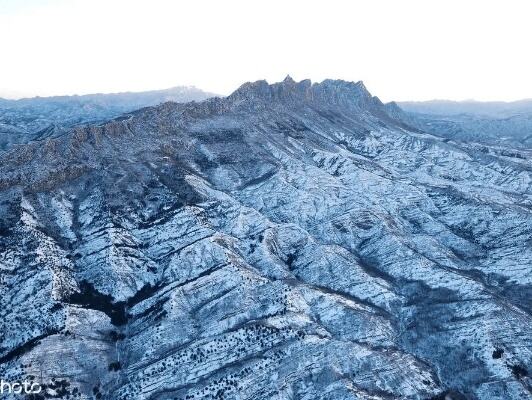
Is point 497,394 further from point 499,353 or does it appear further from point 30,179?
point 30,179

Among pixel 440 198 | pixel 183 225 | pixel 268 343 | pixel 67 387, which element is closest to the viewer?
pixel 67 387

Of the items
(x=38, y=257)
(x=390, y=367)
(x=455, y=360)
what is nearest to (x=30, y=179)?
(x=38, y=257)

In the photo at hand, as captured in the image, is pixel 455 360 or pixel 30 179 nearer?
pixel 455 360

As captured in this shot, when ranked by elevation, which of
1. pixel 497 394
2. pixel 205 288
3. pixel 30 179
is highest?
pixel 30 179

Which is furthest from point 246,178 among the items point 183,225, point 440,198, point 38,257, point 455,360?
point 455,360

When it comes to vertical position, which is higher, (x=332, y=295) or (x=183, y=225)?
(x=183, y=225)

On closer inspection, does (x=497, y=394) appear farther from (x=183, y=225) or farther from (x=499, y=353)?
(x=183, y=225)

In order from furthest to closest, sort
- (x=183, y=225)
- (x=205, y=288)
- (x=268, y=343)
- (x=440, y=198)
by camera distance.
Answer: (x=440, y=198)
(x=183, y=225)
(x=205, y=288)
(x=268, y=343)
